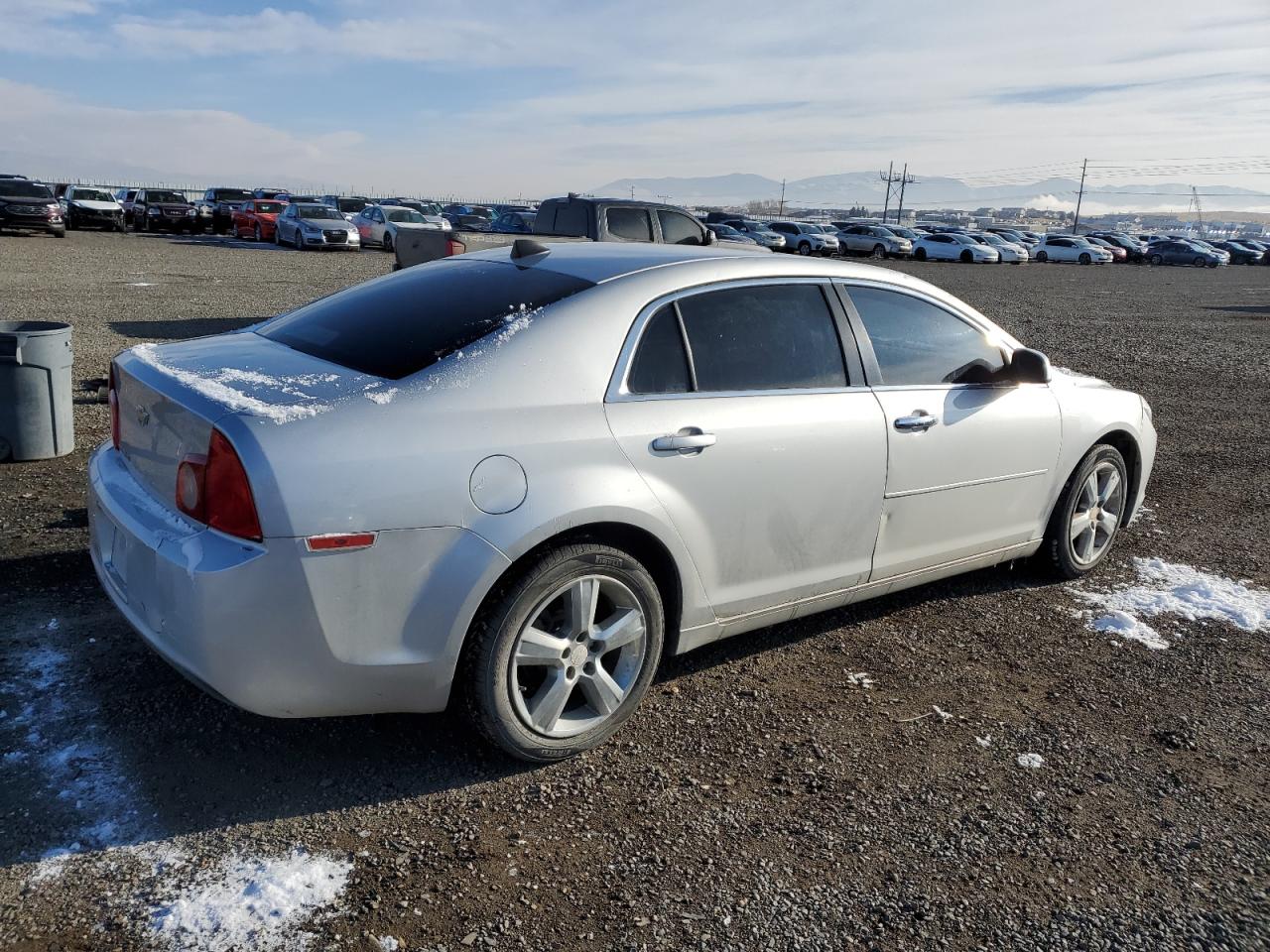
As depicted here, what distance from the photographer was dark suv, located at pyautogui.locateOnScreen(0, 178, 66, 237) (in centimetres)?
3008

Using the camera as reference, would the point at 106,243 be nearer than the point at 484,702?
No

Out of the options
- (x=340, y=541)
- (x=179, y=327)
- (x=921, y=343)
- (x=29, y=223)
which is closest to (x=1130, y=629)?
(x=921, y=343)

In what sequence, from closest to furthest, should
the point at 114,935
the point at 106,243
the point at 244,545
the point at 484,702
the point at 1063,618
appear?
the point at 114,935, the point at 244,545, the point at 484,702, the point at 1063,618, the point at 106,243

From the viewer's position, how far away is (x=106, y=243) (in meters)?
30.0

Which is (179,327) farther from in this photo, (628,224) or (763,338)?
(763,338)

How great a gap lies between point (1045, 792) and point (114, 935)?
273cm

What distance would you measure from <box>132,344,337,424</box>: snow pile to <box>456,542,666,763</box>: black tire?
775 millimetres

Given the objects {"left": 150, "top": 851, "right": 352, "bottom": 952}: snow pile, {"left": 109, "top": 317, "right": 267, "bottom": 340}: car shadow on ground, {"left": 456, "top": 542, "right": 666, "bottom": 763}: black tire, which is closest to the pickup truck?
{"left": 109, "top": 317, "right": 267, "bottom": 340}: car shadow on ground

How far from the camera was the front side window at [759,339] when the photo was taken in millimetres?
3602

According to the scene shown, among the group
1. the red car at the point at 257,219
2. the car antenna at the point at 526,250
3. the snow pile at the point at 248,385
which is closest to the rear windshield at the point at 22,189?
the red car at the point at 257,219

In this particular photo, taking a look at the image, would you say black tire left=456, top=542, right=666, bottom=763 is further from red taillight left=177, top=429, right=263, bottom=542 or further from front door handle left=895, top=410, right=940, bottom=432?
front door handle left=895, top=410, right=940, bottom=432

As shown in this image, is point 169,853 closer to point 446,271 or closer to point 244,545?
point 244,545

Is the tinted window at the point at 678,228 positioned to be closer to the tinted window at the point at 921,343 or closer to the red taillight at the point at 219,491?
the tinted window at the point at 921,343

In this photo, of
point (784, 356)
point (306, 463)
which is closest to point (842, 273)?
point (784, 356)
